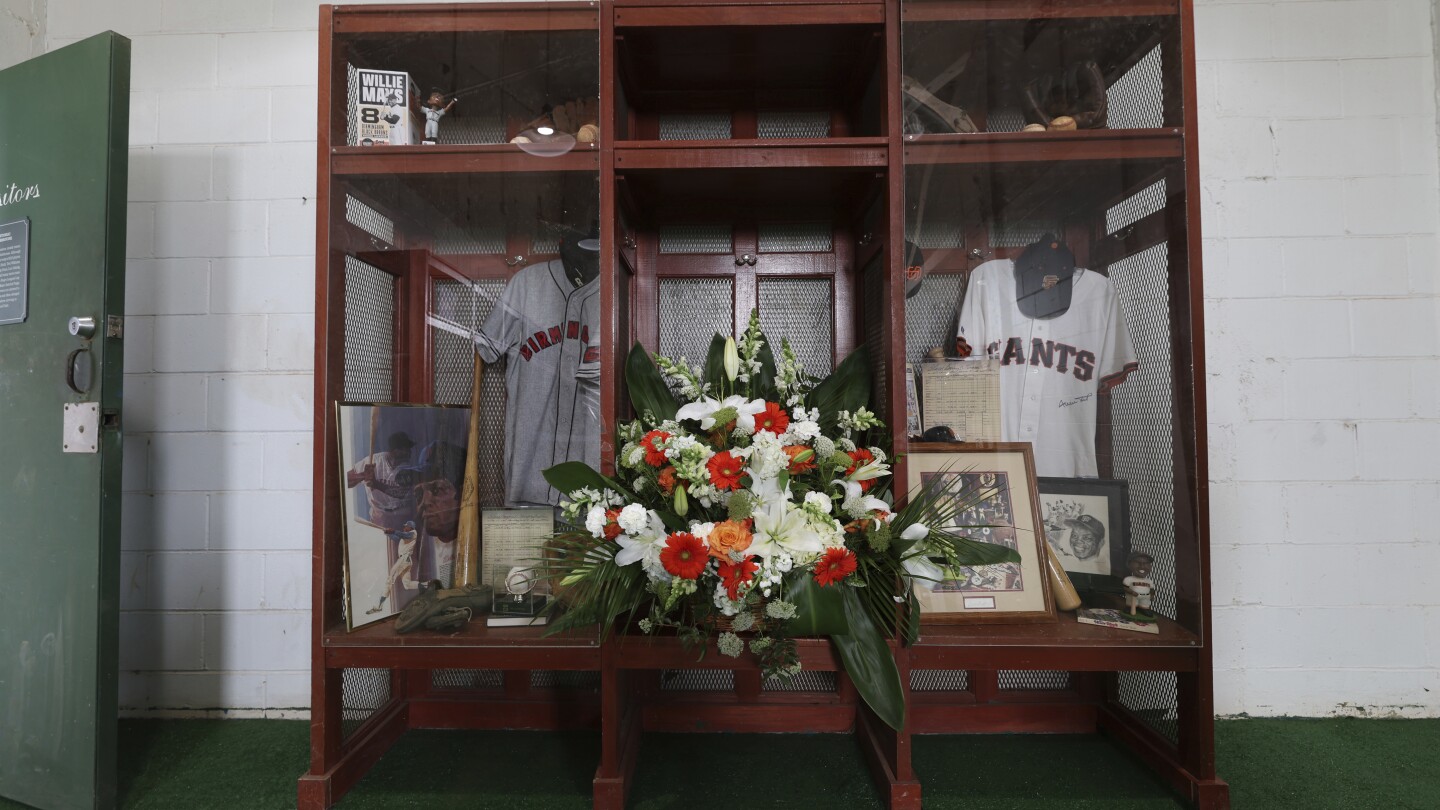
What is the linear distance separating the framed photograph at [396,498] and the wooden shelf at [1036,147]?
1296 mm

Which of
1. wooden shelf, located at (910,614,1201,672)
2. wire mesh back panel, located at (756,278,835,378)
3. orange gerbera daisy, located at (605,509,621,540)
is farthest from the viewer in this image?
wire mesh back panel, located at (756,278,835,378)

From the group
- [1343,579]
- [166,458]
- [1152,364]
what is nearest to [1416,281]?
[1343,579]

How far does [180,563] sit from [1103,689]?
282 cm

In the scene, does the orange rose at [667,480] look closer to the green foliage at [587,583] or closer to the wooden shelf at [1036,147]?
→ the green foliage at [587,583]

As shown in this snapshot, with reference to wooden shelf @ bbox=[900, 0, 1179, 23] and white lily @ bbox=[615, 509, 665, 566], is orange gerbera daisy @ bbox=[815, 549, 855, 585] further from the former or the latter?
wooden shelf @ bbox=[900, 0, 1179, 23]

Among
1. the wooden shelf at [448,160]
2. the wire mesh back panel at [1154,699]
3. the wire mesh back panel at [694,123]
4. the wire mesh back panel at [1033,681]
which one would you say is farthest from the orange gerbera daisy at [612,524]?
the wire mesh back panel at [1154,699]

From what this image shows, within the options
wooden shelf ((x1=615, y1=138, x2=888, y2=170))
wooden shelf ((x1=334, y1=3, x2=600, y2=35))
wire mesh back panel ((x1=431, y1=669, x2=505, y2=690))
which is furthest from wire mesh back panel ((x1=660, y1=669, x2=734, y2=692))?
wooden shelf ((x1=334, y1=3, x2=600, y2=35))

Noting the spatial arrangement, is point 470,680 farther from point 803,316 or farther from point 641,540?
point 803,316

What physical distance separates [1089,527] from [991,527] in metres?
0.26

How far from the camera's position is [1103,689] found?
6.34 feet

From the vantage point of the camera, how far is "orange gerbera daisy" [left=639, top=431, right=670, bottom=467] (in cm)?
138

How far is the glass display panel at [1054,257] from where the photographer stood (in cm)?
157

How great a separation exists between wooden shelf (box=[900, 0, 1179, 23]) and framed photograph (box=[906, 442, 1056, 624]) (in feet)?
3.35

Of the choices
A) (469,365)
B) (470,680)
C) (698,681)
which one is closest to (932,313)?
(469,365)
